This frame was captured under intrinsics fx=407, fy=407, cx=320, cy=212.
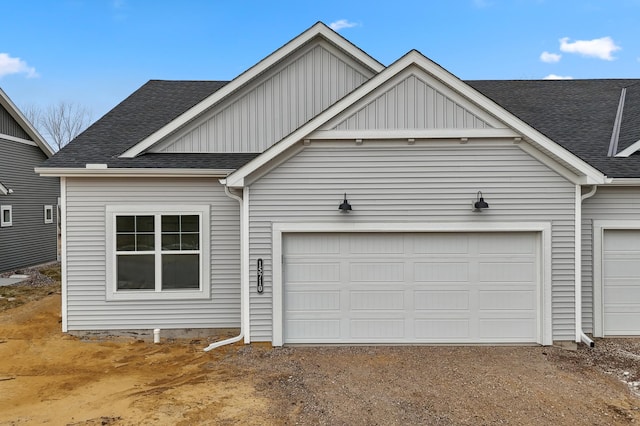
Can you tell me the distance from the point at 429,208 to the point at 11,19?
32142 millimetres

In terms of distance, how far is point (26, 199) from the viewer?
16438 millimetres

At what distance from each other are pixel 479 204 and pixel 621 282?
11.5 feet

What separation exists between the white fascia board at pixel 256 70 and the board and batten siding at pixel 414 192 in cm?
253

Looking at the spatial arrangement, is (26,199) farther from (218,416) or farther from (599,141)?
(599,141)

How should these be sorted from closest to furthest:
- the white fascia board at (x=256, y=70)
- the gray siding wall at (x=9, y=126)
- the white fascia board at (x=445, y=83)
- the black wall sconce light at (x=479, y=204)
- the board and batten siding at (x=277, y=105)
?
the white fascia board at (x=445, y=83) → the black wall sconce light at (x=479, y=204) → the white fascia board at (x=256, y=70) → the board and batten siding at (x=277, y=105) → the gray siding wall at (x=9, y=126)

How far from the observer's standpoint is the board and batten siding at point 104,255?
26.1 ft

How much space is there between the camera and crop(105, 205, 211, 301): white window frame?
7938mm

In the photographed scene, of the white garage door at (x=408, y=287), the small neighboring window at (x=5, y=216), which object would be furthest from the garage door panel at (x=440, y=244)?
the small neighboring window at (x=5, y=216)

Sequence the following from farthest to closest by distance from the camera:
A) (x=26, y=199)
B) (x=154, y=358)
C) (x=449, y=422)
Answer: (x=26, y=199), (x=154, y=358), (x=449, y=422)

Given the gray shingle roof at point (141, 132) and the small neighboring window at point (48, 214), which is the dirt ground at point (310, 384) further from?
the small neighboring window at point (48, 214)

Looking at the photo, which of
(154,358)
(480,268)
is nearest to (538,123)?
(480,268)

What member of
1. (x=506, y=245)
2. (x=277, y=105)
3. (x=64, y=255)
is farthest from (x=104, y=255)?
(x=506, y=245)

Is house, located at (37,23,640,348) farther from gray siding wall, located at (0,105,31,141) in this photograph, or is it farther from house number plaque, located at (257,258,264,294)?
gray siding wall, located at (0,105,31,141)

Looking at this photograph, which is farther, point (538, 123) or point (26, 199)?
point (26, 199)
